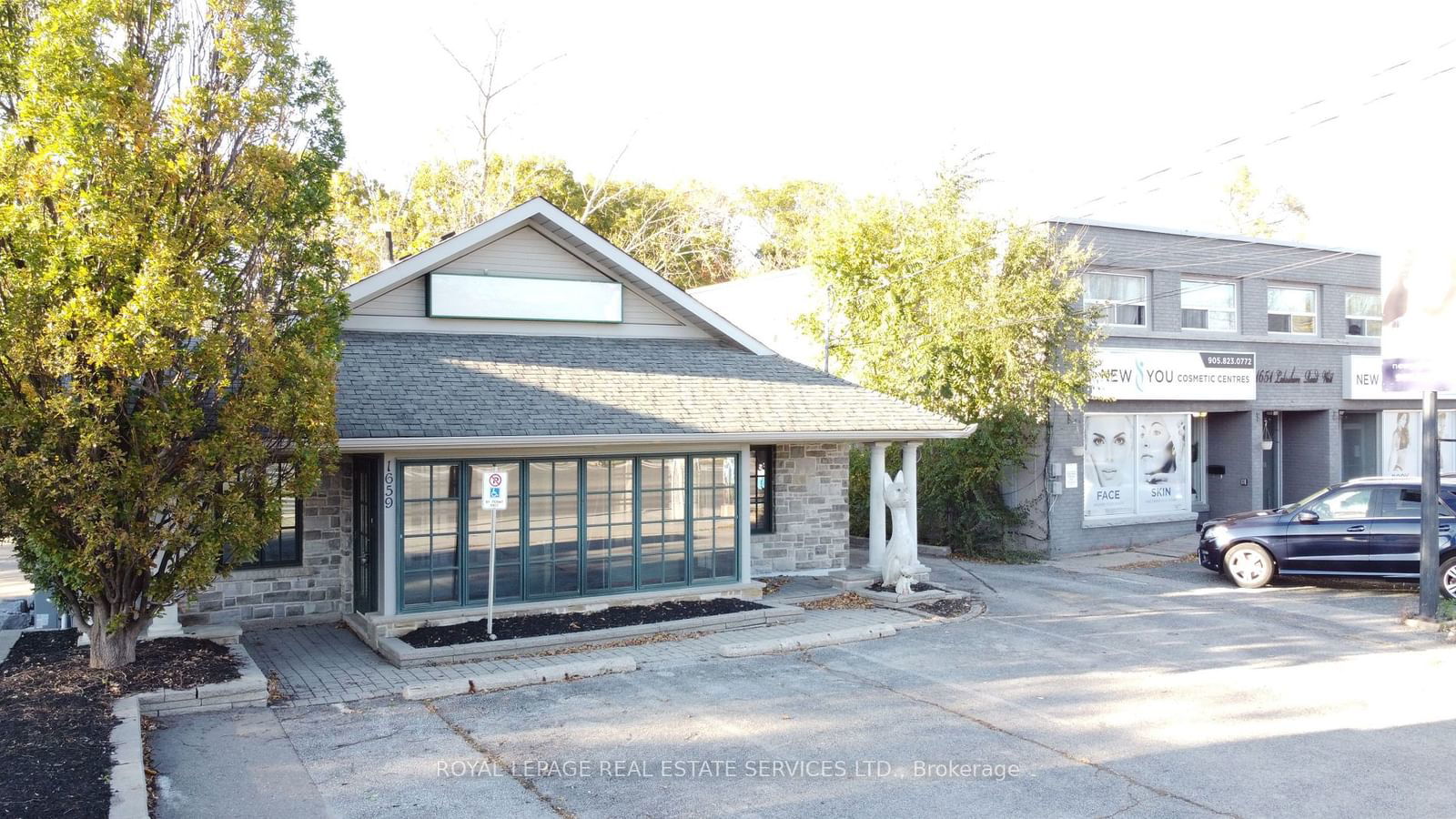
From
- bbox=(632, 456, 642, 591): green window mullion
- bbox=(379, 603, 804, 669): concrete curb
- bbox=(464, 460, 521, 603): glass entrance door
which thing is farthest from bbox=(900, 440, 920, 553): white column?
bbox=(464, 460, 521, 603): glass entrance door

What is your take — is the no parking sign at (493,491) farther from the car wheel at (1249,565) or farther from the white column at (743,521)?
the car wheel at (1249,565)

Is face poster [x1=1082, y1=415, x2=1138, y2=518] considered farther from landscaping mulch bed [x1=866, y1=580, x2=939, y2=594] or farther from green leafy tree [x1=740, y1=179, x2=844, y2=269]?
green leafy tree [x1=740, y1=179, x2=844, y2=269]

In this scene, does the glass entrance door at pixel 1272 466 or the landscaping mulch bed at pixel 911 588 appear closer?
the landscaping mulch bed at pixel 911 588

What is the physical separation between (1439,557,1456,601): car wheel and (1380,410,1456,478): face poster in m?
12.1

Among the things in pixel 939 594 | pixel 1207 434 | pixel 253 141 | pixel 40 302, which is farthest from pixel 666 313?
pixel 1207 434

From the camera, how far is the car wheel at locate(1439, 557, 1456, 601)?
560 inches

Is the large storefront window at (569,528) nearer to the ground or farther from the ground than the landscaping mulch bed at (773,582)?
farther from the ground

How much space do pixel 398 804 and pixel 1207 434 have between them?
20725 mm

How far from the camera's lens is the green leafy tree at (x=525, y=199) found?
1177 inches

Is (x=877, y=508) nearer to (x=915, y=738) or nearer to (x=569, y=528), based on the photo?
(x=569, y=528)

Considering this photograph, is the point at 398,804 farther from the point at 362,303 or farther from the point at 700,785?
the point at 362,303

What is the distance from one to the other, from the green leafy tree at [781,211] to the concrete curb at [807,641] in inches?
1085

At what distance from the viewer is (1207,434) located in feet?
76.2

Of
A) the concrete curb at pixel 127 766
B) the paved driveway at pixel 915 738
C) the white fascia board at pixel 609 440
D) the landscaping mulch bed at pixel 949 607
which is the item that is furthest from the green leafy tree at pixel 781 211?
the concrete curb at pixel 127 766
